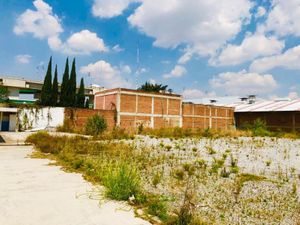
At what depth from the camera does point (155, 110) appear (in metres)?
32.8

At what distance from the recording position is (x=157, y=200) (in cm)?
445

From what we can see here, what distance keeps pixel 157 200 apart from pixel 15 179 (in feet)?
11.4

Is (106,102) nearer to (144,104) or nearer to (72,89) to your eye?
(144,104)

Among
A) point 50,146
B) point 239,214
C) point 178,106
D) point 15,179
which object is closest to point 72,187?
point 15,179

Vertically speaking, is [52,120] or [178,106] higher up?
[178,106]

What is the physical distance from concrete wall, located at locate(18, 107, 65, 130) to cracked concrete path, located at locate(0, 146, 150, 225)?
2073 cm

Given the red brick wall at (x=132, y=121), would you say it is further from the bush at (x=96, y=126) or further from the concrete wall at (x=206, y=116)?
the bush at (x=96, y=126)

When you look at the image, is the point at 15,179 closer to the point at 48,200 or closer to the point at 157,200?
the point at 48,200

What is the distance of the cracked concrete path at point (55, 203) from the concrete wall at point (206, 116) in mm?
29867

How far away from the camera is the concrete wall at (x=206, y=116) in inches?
1415

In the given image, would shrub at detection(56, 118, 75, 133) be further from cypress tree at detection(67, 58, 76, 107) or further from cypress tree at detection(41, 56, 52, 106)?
cypress tree at detection(67, 58, 76, 107)

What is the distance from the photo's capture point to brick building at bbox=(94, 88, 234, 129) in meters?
30.1

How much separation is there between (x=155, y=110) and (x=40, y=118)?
13054mm

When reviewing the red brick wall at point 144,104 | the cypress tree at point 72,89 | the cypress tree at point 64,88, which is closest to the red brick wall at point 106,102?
the red brick wall at point 144,104
